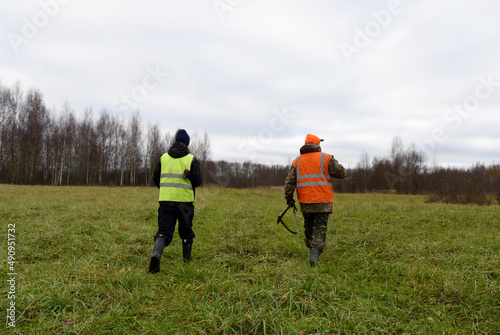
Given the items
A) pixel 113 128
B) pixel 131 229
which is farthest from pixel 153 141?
pixel 131 229

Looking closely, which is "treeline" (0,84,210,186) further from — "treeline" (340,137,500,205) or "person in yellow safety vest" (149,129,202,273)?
"person in yellow safety vest" (149,129,202,273)

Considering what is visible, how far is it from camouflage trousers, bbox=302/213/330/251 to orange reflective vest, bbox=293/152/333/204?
30cm

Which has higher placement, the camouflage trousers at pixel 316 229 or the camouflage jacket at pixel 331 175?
the camouflage jacket at pixel 331 175

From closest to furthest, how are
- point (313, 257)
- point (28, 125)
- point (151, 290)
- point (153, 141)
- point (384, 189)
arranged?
point (151, 290), point (313, 257), point (28, 125), point (384, 189), point (153, 141)

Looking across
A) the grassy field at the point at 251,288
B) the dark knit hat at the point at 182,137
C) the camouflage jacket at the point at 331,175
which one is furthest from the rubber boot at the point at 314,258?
the dark knit hat at the point at 182,137

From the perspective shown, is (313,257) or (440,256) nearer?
(313,257)

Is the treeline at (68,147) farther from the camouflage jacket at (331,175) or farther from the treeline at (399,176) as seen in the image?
the camouflage jacket at (331,175)

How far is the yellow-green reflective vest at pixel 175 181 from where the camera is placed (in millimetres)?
3986

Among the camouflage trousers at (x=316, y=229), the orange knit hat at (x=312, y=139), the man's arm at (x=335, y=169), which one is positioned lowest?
the camouflage trousers at (x=316, y=229)

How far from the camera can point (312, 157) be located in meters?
4.50

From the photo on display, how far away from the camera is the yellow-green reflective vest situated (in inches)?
157

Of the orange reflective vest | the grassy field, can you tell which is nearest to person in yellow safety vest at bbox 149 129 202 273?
the grassy field

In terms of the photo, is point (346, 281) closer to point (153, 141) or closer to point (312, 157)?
point (312, 157)

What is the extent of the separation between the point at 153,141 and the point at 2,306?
48.3 m
